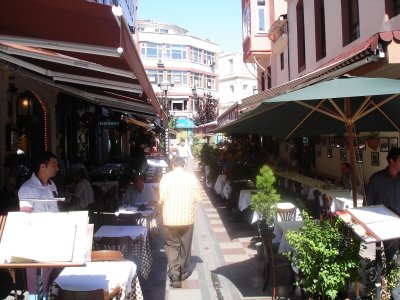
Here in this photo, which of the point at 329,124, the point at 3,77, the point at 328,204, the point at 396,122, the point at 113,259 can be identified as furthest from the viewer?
the point at 328,204

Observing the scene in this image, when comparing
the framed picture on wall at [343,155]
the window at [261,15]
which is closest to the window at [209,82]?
the window at [261,15]

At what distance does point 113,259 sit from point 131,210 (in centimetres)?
317

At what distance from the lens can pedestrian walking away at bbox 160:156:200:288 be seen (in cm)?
626

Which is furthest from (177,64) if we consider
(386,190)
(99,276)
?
(99,276)

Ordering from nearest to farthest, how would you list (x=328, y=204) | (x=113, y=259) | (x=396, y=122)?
(x=113, y=259) < (x=396, y=122) < (x=328, y=204)

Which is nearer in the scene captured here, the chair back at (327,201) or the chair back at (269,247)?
the chair back at (269,247)

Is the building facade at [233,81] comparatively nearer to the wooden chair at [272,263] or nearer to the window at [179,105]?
the window at [179,105]

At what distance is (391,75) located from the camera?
6531mm

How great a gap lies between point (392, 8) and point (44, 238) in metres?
9.01

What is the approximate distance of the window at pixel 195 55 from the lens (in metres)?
56.5

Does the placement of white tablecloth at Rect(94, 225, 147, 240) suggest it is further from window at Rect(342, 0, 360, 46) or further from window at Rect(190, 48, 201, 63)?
window at Rect(190, 48, 201, 63)

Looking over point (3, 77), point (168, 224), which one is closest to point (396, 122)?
point (168, 224)

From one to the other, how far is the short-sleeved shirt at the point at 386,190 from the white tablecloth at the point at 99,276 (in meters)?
2.84

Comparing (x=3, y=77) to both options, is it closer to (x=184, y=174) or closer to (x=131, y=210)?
(x=131, y=210)
